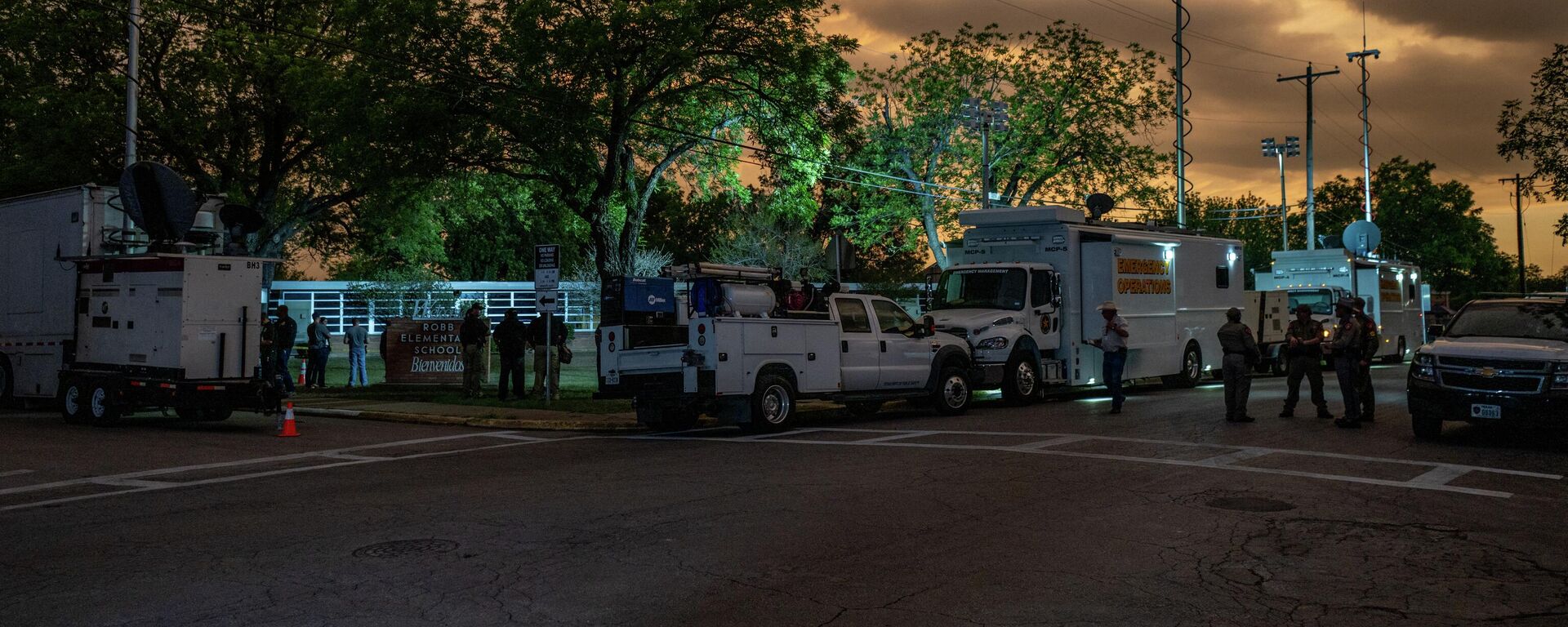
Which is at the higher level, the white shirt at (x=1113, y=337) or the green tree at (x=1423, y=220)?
the green tree at (x=1423, y=220)

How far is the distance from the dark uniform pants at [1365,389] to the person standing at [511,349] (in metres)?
14.1

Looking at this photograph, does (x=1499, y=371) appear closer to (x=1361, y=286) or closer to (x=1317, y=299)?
(x=1317, y=299)

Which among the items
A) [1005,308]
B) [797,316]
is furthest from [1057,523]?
[1005,308]

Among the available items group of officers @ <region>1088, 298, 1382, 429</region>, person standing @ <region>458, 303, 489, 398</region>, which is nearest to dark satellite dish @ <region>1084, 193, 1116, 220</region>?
group of officers @ <region>1088, 298, 1382, 429</region>

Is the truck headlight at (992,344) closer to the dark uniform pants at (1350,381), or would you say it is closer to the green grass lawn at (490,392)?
the dark uniform pants at (1350,381)

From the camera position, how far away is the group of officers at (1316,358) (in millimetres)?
15344

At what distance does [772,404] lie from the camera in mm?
15602

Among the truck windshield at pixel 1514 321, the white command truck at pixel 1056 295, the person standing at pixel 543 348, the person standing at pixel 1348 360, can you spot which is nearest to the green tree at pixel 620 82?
the person standing at pixel 543 348

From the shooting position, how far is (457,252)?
211 feet

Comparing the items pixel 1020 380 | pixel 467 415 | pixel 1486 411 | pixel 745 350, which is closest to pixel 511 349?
pixel 467 415

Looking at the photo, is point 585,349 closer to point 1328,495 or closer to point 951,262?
point 951,262

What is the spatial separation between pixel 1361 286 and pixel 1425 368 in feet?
60.5

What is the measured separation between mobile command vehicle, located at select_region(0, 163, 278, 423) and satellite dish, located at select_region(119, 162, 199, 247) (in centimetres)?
2

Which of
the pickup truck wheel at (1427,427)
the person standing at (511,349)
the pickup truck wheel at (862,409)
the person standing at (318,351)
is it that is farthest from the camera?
the person standing at (318,351)
